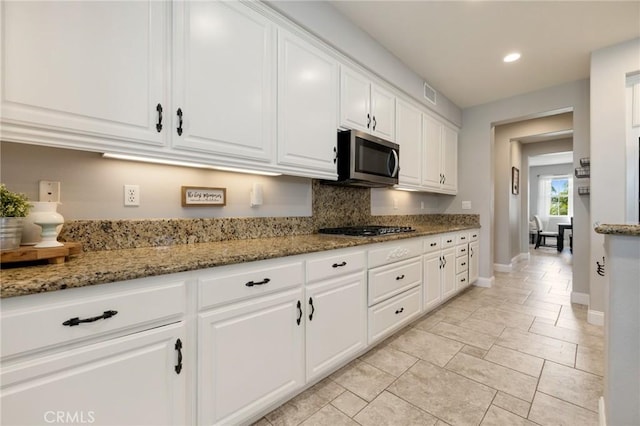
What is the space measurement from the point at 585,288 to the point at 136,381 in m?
4.42

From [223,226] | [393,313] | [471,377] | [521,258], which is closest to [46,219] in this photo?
[223,226]

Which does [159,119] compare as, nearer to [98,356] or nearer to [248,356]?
[98,356]

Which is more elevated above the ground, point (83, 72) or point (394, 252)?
point (83, 72)

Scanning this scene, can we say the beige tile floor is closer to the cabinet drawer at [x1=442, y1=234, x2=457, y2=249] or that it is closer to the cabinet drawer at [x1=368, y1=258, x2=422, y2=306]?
the cabinet drawer at [x1=368, y1=258, x2=422, y2=306]

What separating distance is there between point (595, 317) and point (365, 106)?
3041 millimetres

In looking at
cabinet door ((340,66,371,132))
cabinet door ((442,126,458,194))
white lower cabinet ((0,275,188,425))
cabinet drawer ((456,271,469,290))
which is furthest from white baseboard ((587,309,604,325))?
white lower cabinet ((0,275,188,425))

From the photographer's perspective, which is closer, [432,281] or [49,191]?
[49,191]

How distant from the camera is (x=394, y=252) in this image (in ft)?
7.29

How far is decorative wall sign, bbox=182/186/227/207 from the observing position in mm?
1661

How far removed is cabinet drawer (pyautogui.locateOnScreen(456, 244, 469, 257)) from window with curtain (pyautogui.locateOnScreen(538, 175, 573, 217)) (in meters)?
7.97

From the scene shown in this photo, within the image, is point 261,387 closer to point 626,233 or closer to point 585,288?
point 626,233

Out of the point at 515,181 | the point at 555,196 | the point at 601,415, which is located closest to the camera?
the point at 601,415

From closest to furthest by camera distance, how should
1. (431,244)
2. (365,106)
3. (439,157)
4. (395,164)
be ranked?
(365,106)
(395,164)
(431,244)
(439,157)

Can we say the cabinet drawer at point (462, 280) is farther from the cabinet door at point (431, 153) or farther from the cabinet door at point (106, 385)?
the cabinet door at point (106, 385)
